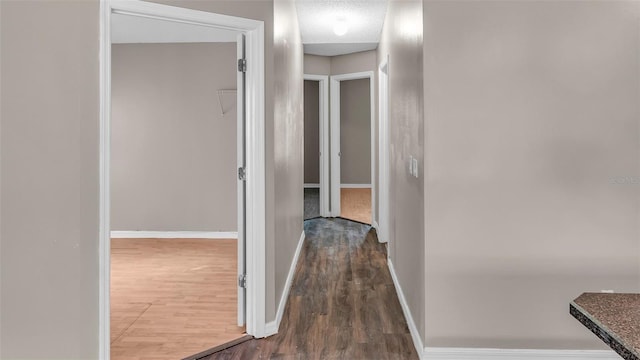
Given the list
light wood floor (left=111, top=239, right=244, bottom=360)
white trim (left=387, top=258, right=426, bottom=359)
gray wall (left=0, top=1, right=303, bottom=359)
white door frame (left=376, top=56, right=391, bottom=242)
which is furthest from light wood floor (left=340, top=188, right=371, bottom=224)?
gray wall (left=0, top=1, right=303, bottom=359)

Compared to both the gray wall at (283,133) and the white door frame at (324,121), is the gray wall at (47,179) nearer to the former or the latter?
the gray wall at (283,133)

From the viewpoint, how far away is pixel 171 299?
10.9 feet

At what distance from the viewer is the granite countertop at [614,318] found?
2.88ft

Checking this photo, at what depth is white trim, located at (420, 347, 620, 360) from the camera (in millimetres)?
2232

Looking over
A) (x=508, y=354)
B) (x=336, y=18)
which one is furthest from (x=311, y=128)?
(x=508, y=354)

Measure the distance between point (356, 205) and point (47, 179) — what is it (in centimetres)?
693

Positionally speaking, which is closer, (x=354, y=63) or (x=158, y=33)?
(x=158, y=33)

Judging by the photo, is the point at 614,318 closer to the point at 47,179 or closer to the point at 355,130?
the point at 47,179

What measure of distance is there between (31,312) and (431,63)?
191 centimetres

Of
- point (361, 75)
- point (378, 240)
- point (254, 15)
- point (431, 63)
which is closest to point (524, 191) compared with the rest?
point (431, 63)

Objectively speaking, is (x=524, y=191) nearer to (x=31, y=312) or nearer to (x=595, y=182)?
(x=595, y=182)

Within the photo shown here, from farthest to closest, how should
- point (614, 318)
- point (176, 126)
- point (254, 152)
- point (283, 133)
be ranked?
point (176, 126), point (283, 133), point (254, 152), point (614, 318)

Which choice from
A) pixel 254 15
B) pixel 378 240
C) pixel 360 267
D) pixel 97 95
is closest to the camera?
pixel 97 95

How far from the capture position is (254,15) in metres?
2.51
